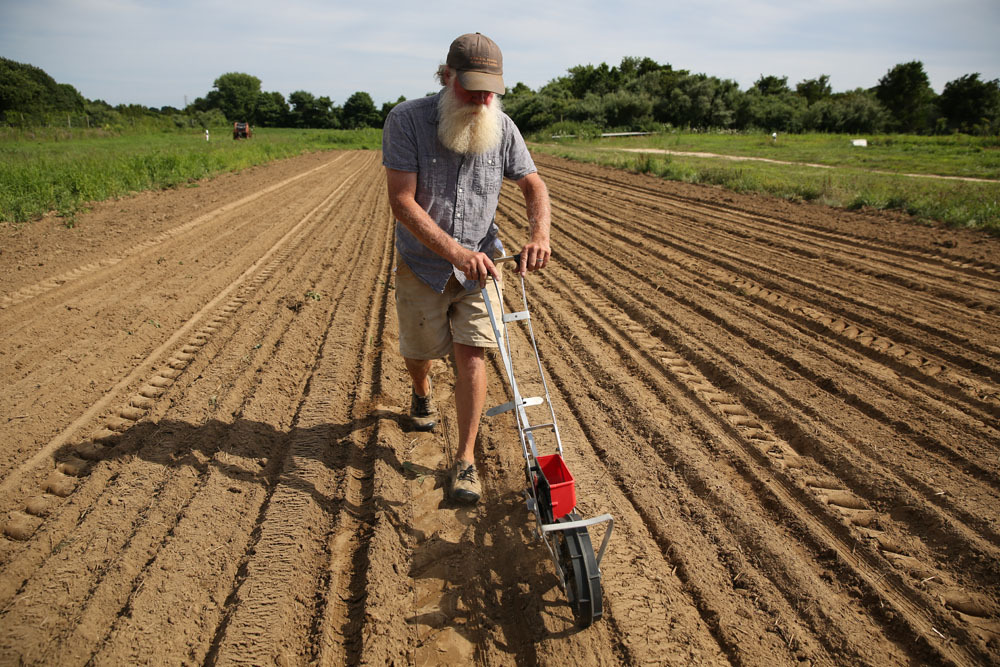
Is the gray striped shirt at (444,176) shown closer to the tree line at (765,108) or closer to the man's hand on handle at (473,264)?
the man's hand on handle at (473,264)

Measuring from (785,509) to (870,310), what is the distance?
3.85 metres

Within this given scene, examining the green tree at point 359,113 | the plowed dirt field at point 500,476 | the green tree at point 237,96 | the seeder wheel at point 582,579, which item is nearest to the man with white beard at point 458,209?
the plowed dirt field at point 500,476

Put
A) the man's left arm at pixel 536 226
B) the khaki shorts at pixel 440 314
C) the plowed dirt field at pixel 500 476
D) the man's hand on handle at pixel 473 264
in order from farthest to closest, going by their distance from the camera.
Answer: the khaki shorts at pixel 440 314, the man's left arm at pixel 536 226, the man's hand on handle at pixel 473 264, the plowed dirt field at pixel 500 476

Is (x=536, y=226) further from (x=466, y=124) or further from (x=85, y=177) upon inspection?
(x=85, y=177)

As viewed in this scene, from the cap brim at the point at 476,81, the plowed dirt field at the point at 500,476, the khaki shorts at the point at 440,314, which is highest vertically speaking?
the cap brim at the point at 476,81

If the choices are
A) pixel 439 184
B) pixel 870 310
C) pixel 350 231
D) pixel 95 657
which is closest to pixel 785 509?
pixel 439 184

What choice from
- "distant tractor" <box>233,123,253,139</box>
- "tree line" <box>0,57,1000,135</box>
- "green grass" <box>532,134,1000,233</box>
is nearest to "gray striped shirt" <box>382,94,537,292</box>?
"green grass" <box>532,134,1000,233</box>

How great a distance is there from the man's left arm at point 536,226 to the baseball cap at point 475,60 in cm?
51

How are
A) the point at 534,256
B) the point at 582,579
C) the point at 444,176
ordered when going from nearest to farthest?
the point at 582,579, the point at 534,256, the point at 444,176

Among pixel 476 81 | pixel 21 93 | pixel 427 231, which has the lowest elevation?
pixel 427 231

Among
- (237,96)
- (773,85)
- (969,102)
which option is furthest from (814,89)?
(237,96)

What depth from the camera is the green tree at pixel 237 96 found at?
298 feet

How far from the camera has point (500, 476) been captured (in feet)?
11.1

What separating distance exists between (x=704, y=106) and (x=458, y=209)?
169ft
